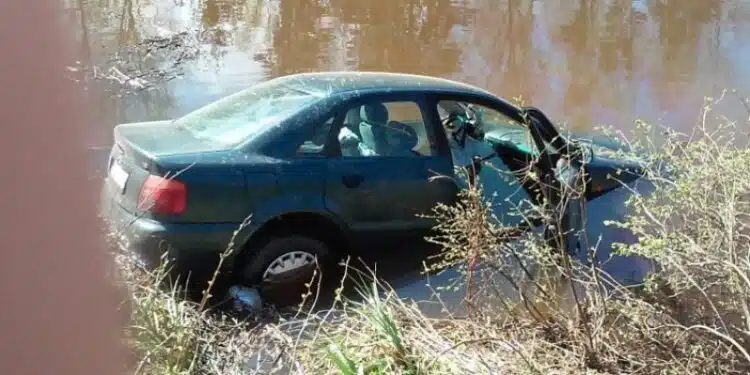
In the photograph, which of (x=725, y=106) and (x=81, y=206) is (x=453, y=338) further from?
(x=725, y=106)

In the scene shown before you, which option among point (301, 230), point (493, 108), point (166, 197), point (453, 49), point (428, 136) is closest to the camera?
point (166, 197)

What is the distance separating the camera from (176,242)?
14.4 ft

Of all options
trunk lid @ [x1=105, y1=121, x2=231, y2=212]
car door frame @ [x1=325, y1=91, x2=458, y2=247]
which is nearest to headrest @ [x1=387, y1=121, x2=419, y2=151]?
car door frame @ [x1=325, y1=91, x2=458, y2=247]

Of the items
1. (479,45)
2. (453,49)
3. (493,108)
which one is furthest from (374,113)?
(479,45)

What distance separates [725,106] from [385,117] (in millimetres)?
7507

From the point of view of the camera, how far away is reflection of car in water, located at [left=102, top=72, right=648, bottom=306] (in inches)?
174

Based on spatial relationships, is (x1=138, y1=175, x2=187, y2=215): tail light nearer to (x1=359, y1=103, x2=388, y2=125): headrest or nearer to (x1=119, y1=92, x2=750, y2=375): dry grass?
(x1=119, y1=92, x2=750, y2=375): dry grass

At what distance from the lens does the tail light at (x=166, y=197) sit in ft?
14.3

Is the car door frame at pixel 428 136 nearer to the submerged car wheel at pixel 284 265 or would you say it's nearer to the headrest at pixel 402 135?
the headrest at pixel 402 135

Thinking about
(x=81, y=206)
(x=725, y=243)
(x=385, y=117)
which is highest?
(x=81, y=206)

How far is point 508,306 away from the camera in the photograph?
4.27 metres

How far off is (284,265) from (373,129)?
115 cm

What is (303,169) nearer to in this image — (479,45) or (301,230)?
(301,230)

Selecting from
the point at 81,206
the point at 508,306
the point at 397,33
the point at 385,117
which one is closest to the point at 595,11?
the point at 397,33
